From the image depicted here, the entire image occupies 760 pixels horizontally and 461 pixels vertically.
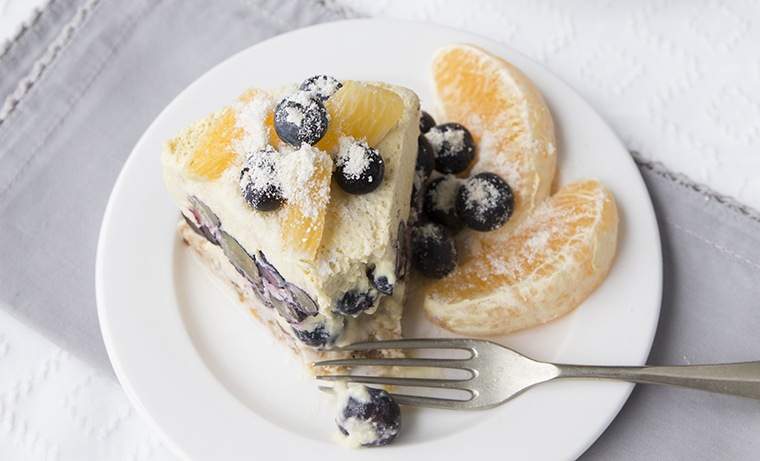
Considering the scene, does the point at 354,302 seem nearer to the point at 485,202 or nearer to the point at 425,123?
the point at 485,202

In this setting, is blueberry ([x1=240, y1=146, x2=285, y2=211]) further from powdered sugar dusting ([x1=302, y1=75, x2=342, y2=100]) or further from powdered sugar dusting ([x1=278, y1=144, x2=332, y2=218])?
powdered sugar dusting ([x1=302, y1=75, x2=342, y2=100])

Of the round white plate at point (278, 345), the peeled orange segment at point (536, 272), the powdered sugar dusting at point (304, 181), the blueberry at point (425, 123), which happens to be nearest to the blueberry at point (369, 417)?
the round white plate at point (278, 345)

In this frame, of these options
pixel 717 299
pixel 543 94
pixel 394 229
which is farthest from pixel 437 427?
pixel 543 94

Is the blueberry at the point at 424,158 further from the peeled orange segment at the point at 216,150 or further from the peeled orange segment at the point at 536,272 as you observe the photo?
the peeled orange segment at the point at 216,150

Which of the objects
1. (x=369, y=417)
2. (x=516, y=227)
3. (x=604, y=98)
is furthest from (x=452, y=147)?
(x=369, y=417)

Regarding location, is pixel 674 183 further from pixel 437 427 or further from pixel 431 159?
pixel 437 427

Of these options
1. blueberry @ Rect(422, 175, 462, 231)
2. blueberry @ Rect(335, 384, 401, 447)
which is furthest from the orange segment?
blueberry @ Rect(335, 384, 401, 447)
